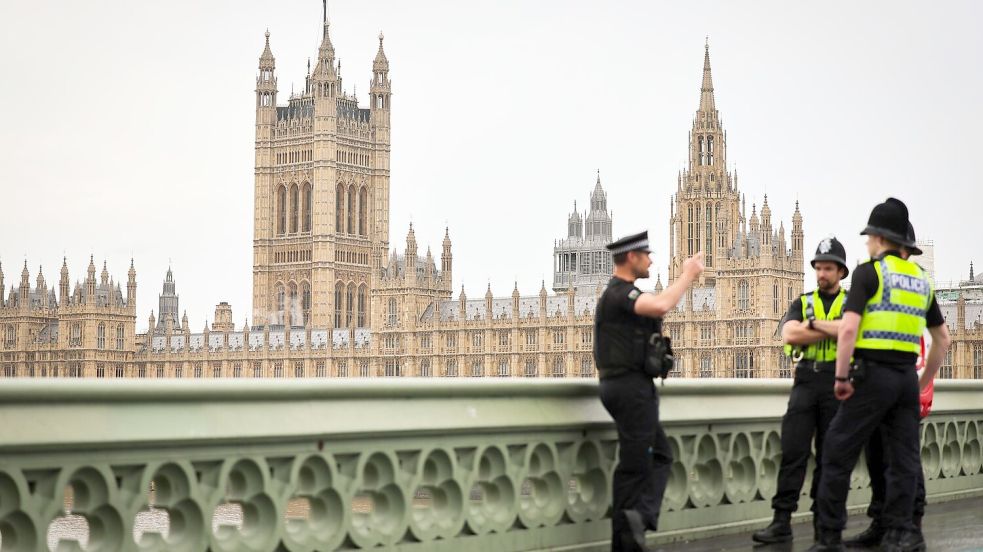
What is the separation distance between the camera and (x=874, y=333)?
7.82 metres

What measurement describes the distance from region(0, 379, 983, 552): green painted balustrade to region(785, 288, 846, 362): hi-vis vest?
0.50 meters

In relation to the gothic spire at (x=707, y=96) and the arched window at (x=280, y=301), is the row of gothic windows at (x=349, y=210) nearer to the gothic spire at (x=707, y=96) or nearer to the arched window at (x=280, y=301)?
the arched window at (x=280, y=301)

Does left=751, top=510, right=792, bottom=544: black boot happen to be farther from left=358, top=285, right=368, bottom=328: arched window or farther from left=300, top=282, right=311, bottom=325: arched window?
left=358, top=285, right=368, bottom=328: arched window

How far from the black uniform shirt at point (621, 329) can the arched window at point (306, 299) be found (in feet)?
390

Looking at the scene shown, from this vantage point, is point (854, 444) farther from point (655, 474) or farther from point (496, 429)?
point (496, 429)

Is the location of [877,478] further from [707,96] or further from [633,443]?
[707,96]

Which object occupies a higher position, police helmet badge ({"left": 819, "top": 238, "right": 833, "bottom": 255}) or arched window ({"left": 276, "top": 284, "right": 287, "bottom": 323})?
arched window ({"left": 276, "top": 284, "right": 287, "bottom": 323})

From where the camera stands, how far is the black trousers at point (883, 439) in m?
7.85

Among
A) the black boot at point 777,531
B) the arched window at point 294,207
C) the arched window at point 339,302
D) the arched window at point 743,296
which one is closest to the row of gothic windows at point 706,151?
the arched window at point 743,296

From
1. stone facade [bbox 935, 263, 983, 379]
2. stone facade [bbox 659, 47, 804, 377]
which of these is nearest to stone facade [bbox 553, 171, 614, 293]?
stone facade [bbox 659, 47, 804, 377]

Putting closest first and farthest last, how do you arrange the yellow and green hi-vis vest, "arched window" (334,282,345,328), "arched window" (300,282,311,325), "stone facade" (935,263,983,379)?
the yellow and green hi-vis vest
"stone facade" (935,263,983,379)
"arched window" (334,282,345,328)
"arched window" (300,282,311,325)

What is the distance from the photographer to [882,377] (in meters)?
7.84

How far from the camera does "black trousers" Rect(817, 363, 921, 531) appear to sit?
309 inches

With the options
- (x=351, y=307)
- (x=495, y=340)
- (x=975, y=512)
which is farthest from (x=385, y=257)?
(x=975, y=512)
